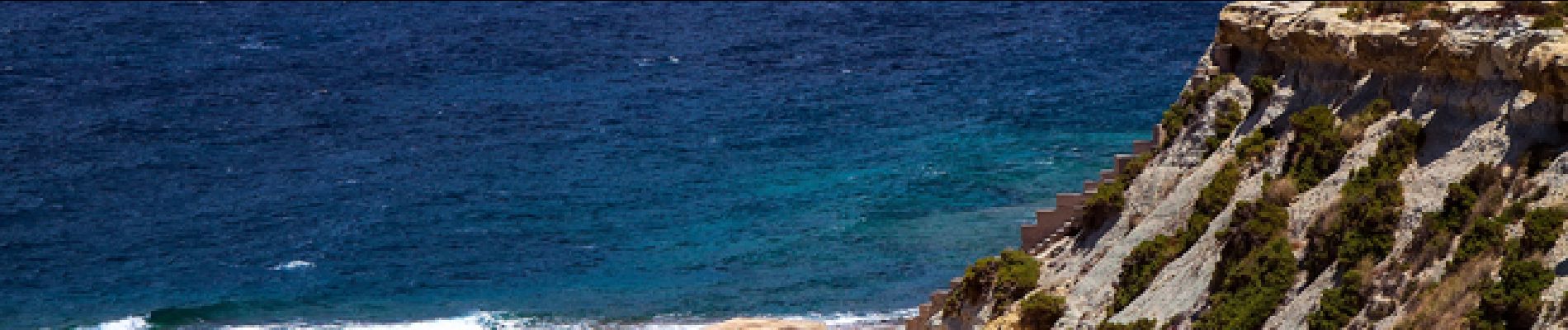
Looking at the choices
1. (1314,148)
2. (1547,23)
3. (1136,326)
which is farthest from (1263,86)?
(1547,23)

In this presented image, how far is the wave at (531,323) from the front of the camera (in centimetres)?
8300

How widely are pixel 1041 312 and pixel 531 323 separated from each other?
1738 inches

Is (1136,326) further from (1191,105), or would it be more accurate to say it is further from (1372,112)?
(1191,105)

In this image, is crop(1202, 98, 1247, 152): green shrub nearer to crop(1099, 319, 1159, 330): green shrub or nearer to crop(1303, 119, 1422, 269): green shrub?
crop(1303, 119, 1422, 269): green shrub

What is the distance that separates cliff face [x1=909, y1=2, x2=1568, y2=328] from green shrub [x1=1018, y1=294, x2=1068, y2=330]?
0.14ft

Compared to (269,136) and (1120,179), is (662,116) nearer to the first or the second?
(269,136)

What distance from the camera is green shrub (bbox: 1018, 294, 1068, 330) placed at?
45062 millimetres

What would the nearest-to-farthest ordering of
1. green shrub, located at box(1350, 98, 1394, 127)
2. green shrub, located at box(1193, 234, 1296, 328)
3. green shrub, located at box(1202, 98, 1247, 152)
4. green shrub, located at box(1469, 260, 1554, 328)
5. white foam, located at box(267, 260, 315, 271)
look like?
green shrub, located at box(1469, 260, 1554, 328) → green shrub, located at box(1193, 234, 1296, 328) → green shrub, located at box(1350, 98, 1394, 127) → green shrub, located at box(1202, 98, 1247, 152) → white foam, located at box(267, 260, 315, 271)

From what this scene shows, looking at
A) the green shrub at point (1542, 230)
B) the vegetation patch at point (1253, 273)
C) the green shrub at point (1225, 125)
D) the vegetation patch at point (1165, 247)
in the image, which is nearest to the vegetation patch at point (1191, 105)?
the green shrub at point (1225, 125)

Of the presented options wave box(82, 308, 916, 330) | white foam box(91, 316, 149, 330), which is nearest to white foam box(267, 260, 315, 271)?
wave box(82, 308, 916, 330)

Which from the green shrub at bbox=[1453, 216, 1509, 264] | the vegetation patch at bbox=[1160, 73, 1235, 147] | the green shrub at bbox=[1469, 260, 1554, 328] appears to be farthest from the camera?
the vegetation patch at bbox=[1160, 73, 1235, 147]

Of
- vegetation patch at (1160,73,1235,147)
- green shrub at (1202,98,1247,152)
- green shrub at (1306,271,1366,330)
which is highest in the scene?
vegetation patch at (1160,73,1235,147)

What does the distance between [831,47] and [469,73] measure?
2753cm

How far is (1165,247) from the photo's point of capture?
43.9 meters
